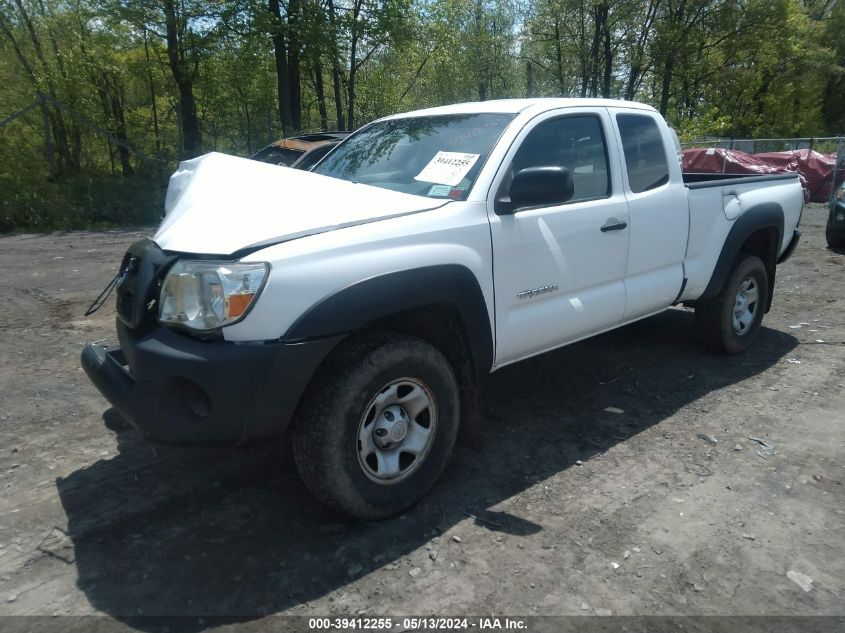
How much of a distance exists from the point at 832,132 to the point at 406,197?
157 feet

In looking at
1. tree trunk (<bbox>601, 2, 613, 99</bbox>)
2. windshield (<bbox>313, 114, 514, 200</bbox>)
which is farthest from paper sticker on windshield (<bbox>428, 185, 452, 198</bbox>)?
tree trunk (<bbox>601, 2, 613, 99</bbox>)

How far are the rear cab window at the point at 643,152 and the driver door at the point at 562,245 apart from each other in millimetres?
163

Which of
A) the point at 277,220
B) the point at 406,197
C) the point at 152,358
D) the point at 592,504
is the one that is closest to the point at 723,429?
the point at 592,504

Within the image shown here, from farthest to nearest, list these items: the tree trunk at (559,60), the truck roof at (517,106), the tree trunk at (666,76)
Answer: the tree trunk at (559,60), the tree trunk at (666,76), the truck roof at (517,106)

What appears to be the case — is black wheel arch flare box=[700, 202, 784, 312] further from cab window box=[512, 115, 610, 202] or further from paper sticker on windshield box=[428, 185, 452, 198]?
paper sticker on windshield box=[428, 185, 452, 198]

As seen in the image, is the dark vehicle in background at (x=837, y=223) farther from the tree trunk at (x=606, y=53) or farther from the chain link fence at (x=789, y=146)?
the tree trunk at (x=606, y=53)

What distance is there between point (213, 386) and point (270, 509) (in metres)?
0.94

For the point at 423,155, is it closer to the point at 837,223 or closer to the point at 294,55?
the point at 837,223

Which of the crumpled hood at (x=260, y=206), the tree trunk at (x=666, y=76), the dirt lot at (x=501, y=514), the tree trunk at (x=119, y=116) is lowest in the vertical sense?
the dirt lot at (x=501, y=514)

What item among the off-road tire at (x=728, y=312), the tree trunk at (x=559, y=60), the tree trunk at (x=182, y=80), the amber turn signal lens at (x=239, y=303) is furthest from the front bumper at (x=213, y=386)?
the tree trunk at (x=559, y=60)

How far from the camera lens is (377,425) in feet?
9.87

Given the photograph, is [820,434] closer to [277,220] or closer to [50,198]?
[277,220]

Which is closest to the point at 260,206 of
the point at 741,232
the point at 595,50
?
the point at 741,232

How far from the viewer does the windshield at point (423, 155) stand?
352 centimetres
